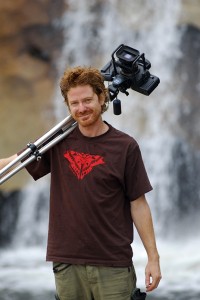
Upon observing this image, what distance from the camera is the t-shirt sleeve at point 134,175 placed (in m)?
2.14

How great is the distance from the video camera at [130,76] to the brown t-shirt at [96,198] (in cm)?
15

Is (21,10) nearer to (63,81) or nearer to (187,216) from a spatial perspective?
(187,216)

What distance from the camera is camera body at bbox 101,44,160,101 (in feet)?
7.20

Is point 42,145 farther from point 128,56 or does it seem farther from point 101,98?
point 128,56

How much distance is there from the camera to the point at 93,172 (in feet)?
6.92

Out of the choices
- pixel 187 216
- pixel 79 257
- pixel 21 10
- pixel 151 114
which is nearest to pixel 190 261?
pixel 187 216

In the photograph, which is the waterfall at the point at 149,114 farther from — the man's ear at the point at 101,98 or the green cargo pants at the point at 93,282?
the man's ear at the point at 101,98

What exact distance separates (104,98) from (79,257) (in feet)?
1.63

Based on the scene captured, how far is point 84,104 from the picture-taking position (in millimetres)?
2088

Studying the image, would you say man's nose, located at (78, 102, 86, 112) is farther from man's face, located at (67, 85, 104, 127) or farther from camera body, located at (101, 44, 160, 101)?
camera body, located at (101, 44, 160, 101)

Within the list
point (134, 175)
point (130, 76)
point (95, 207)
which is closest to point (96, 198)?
point (95, 207)

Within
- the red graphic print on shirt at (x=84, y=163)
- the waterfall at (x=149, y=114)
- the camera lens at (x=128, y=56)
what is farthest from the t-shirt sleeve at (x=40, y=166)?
the waterfall at (x=149, y=114)

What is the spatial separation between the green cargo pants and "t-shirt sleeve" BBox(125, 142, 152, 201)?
24cm

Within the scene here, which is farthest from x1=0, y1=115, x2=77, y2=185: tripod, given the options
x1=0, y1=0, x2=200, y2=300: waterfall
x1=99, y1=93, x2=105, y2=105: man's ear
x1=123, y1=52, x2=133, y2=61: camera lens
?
x1=0, y1=0, x2=200, y2=300: waterfall
